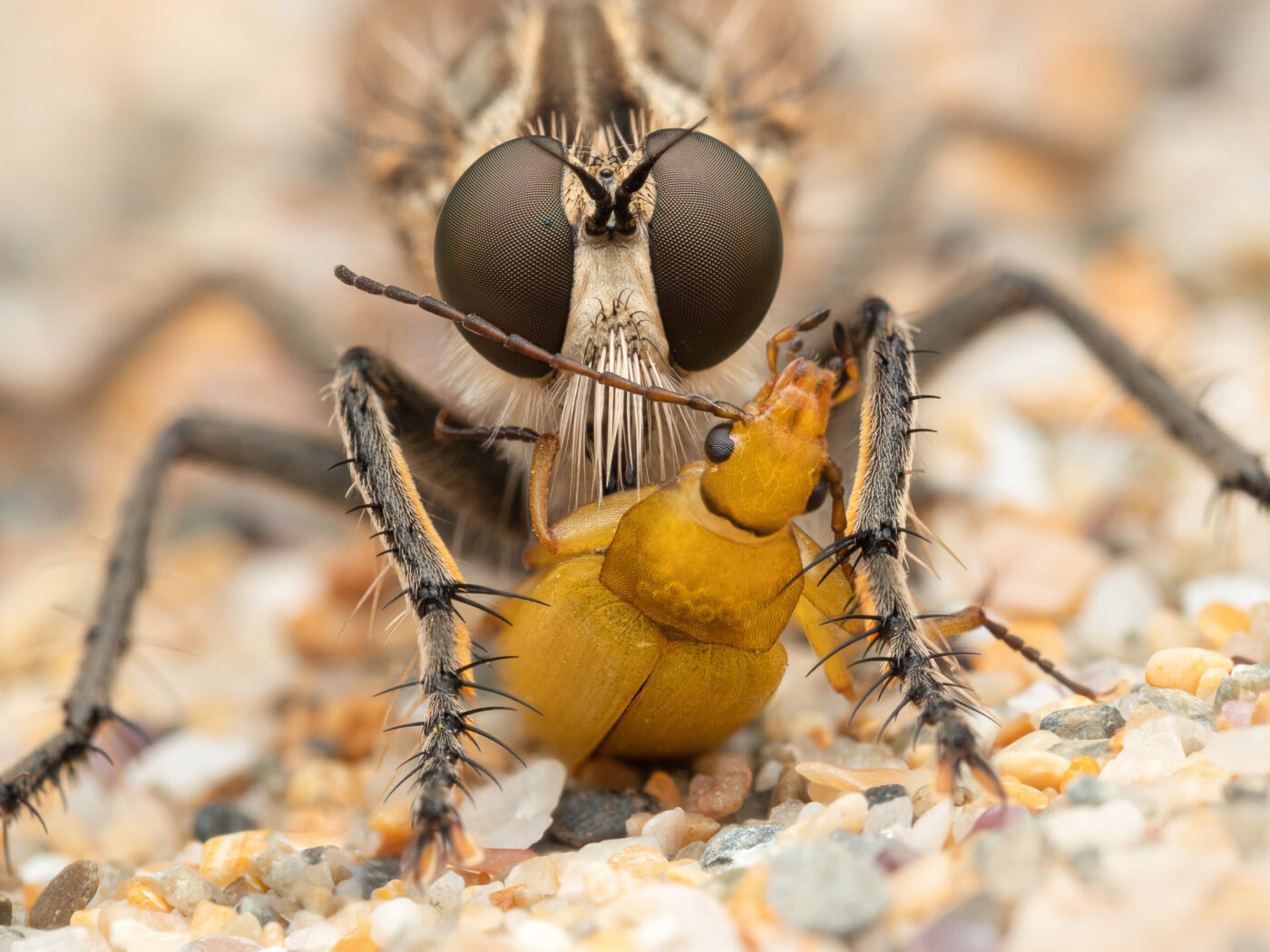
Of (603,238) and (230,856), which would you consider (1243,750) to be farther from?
(230,856)

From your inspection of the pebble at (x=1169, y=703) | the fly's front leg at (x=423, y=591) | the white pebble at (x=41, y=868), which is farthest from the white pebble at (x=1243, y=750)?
the white pebble at (x=41, y=868)

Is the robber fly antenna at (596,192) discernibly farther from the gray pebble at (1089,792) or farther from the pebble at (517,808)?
the gray pebble at (1089,792)

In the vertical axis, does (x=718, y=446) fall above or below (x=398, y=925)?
above

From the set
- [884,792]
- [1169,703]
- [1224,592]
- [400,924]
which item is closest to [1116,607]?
[1224,592]

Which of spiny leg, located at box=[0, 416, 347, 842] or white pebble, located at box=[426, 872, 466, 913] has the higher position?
spiny leg, located at box=[0, 416, 347, 842]

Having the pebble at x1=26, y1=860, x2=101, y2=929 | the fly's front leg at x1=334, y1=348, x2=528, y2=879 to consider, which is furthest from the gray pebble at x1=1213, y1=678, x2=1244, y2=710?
the pebble at x1=26, y1=860, x2=101, y2=929

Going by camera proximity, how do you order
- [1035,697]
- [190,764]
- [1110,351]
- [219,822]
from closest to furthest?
[1035,697], [219,822], [190,764], [1110,351]

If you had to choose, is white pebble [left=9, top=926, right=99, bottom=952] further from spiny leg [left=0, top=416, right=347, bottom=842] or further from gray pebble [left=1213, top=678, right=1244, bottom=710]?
gray pebble [left=1213, top=678, right=1244, bottom=710]
